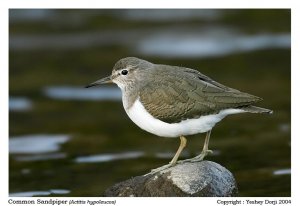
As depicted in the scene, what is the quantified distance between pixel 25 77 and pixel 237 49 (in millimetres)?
5157

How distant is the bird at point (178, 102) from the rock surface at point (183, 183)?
7.6 inches

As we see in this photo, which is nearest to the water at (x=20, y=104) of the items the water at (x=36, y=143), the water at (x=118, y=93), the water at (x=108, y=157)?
the water at (x=118, y=93)

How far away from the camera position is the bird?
25.0 feet

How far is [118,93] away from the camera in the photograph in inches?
571

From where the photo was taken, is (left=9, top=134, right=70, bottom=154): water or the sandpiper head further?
(left=9, top=134, right=70, bottom=154): water

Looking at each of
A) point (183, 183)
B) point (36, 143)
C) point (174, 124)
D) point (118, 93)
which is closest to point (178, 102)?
point (174, 124)

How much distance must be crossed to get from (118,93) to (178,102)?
6860mm

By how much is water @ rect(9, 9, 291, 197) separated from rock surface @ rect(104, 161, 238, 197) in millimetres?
994

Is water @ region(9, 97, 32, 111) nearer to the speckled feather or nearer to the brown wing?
the speckled feather

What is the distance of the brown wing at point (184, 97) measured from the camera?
7.61 metres

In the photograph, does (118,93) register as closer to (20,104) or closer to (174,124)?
(20,104)

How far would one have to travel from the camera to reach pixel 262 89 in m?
14.0

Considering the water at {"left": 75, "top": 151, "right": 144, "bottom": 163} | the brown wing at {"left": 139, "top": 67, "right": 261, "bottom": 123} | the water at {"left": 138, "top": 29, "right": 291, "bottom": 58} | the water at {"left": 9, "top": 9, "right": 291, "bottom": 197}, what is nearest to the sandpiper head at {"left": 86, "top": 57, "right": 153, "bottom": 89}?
the brown wing at {"left": 139, "top": 67, "right": 261, "bottom": 123}
